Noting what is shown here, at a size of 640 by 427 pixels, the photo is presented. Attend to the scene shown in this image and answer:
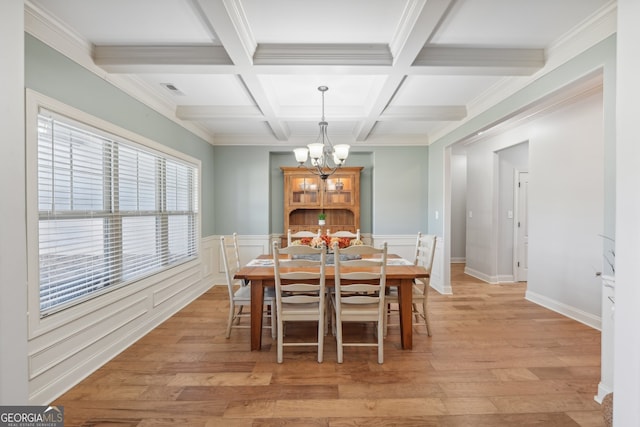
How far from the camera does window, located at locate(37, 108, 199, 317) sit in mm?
1993

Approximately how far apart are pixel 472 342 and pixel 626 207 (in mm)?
2193

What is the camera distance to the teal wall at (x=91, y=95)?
1905mm

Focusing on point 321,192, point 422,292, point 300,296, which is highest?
point 321,192


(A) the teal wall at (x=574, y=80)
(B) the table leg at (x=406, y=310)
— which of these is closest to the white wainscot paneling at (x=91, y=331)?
(B) the table leg at (x=406, y=310)

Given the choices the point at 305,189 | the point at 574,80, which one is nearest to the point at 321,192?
the point at 305,189

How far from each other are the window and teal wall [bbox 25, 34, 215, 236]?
0.55 ft

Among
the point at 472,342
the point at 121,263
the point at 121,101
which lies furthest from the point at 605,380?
the point at 121,101

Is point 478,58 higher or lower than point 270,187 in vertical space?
higher

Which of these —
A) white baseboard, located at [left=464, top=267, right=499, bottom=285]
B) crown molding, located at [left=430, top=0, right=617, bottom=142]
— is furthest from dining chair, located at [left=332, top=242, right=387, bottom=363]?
white baseboard, located at [left=464, top=267, right=499, bottom=285]

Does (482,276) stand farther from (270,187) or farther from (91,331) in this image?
(91,331)

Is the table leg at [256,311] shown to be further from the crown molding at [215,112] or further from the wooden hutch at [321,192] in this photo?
the wooden hutch at [321,192]

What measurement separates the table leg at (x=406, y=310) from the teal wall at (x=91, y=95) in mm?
3031

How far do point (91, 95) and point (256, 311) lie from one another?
2292 mm

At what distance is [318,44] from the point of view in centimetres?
235
